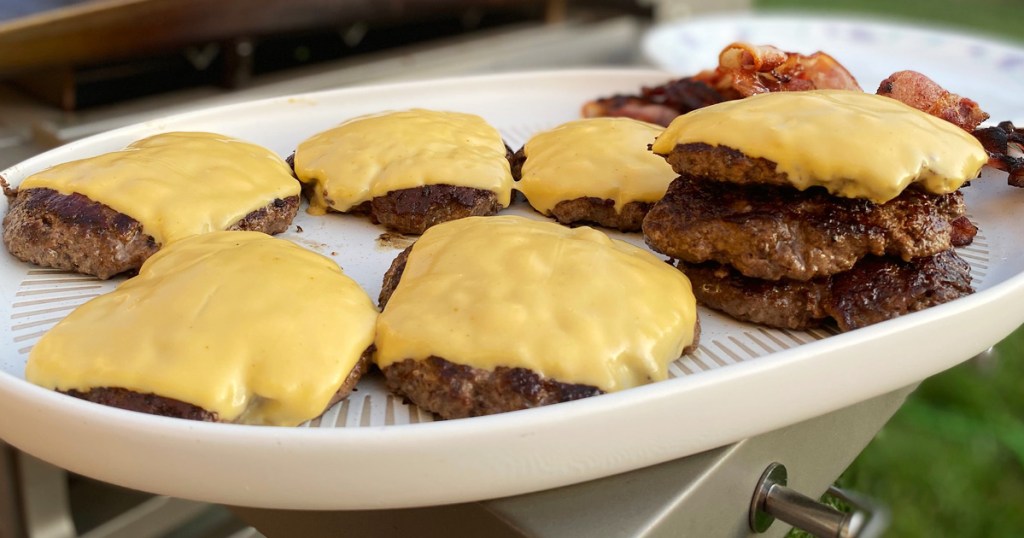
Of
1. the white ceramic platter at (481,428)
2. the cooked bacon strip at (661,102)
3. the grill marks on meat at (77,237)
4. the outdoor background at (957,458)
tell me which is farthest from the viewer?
the outdoor background at (957,458)

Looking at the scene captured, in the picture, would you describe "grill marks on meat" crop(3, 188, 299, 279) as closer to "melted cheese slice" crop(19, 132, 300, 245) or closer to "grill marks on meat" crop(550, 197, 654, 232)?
"melted cheese slice" crop(19, 132, 300, 245)

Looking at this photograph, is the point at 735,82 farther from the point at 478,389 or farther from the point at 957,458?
the point at 957,458

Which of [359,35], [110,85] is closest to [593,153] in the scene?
[110,85]

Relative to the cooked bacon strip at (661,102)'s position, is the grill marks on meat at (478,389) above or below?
below

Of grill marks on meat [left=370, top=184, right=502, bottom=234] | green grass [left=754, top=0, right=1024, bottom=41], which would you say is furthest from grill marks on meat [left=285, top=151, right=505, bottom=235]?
green grass [left=754, top=0, right=1024, bottom=41]

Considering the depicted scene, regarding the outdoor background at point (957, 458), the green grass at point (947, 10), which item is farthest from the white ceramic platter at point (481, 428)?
the green grass at point (947, 10)

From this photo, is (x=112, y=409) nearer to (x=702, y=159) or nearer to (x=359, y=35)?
(x=702, y=159)

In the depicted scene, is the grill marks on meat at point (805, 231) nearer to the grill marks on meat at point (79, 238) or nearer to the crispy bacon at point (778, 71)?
the crispy bacon at point (778, 71)
